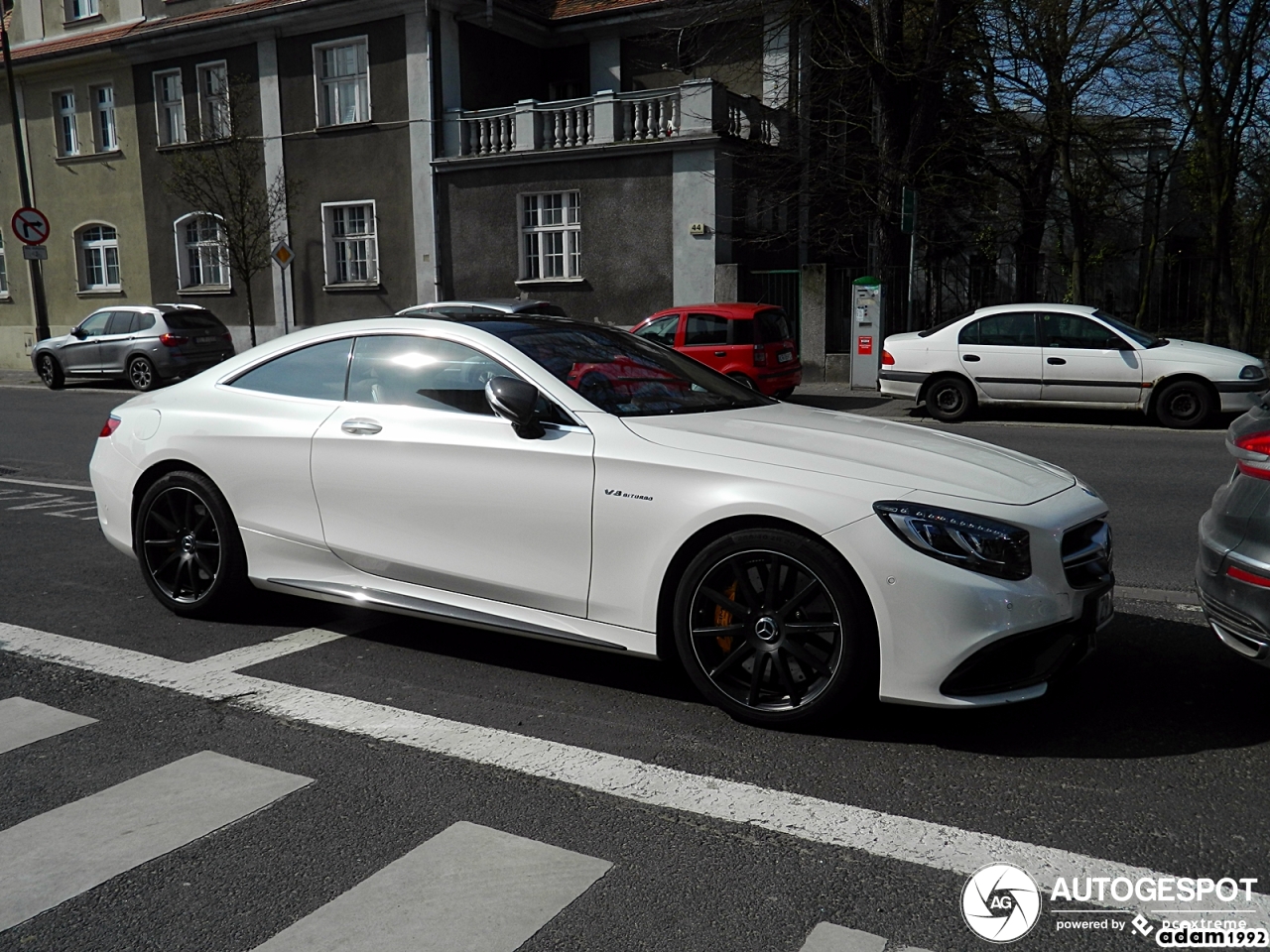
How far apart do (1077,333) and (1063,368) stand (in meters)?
0.47

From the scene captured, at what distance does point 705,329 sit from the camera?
16047 mm

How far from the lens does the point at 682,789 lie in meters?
3.52

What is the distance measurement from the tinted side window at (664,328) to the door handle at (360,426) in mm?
11376

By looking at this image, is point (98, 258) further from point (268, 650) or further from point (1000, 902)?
point (1000, 902)

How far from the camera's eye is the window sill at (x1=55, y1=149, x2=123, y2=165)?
30.3 metres

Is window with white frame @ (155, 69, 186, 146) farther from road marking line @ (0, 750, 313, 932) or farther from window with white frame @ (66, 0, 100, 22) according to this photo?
road marking line @ (0, 750, 313, 932)

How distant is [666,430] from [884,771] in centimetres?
149

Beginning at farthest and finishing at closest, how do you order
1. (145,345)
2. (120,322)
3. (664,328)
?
(120,322)
(145,345)
(664,328)

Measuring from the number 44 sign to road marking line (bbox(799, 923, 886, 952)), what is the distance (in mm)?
23311

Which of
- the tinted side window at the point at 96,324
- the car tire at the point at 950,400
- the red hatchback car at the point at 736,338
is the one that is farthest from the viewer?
the tinted side window at the point at 96,324

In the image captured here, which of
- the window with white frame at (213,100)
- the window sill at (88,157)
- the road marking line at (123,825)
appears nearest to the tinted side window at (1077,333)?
the road marking line at (123,825)

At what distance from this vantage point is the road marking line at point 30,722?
4004 millimetres

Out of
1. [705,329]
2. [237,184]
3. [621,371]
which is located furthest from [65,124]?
[621,371]

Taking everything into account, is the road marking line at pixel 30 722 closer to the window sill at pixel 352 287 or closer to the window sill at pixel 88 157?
the window sill at pixel 352 287
